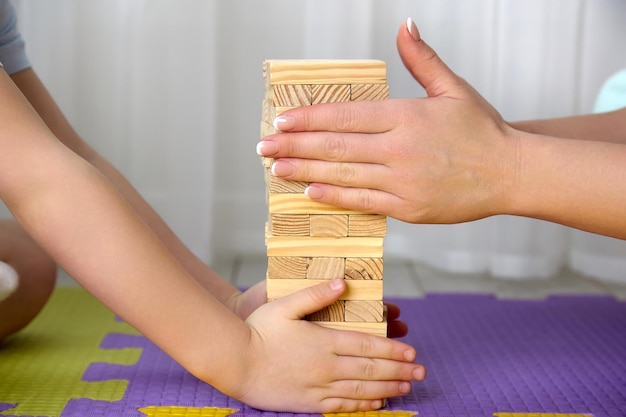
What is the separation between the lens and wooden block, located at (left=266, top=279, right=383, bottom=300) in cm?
85

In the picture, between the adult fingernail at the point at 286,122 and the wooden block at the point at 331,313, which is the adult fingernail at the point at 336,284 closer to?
the wooden block at the point at 331,313

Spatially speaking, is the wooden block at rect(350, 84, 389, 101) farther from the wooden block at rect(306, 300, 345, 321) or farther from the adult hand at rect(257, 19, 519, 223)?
the wooden block at rect(306, 300, 345, 321)

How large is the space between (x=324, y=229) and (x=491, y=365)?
0.35 meters

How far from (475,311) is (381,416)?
1.74 feet

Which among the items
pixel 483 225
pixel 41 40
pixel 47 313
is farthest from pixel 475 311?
pixel 41 40

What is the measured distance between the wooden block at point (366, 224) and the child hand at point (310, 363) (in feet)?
0.17

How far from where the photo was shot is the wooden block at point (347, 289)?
851mm

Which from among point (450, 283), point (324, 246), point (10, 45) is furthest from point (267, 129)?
point (450, 283)

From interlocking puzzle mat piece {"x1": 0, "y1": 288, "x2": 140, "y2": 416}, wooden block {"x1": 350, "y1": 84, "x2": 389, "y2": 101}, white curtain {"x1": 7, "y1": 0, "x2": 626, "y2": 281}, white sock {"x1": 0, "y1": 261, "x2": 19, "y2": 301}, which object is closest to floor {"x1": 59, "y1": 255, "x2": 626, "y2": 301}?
white curtain {"x1": 7, "y1": 0, "x2": 626, "y2": 281}

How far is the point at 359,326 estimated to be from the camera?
0.86m

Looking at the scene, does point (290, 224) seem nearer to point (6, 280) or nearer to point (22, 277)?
point (6, 280)

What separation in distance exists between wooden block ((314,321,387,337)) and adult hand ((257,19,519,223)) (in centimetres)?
12

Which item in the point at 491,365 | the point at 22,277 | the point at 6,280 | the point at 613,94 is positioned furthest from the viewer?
the point at 613,94

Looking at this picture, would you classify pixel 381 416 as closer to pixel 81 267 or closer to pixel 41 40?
pixel 81 267
